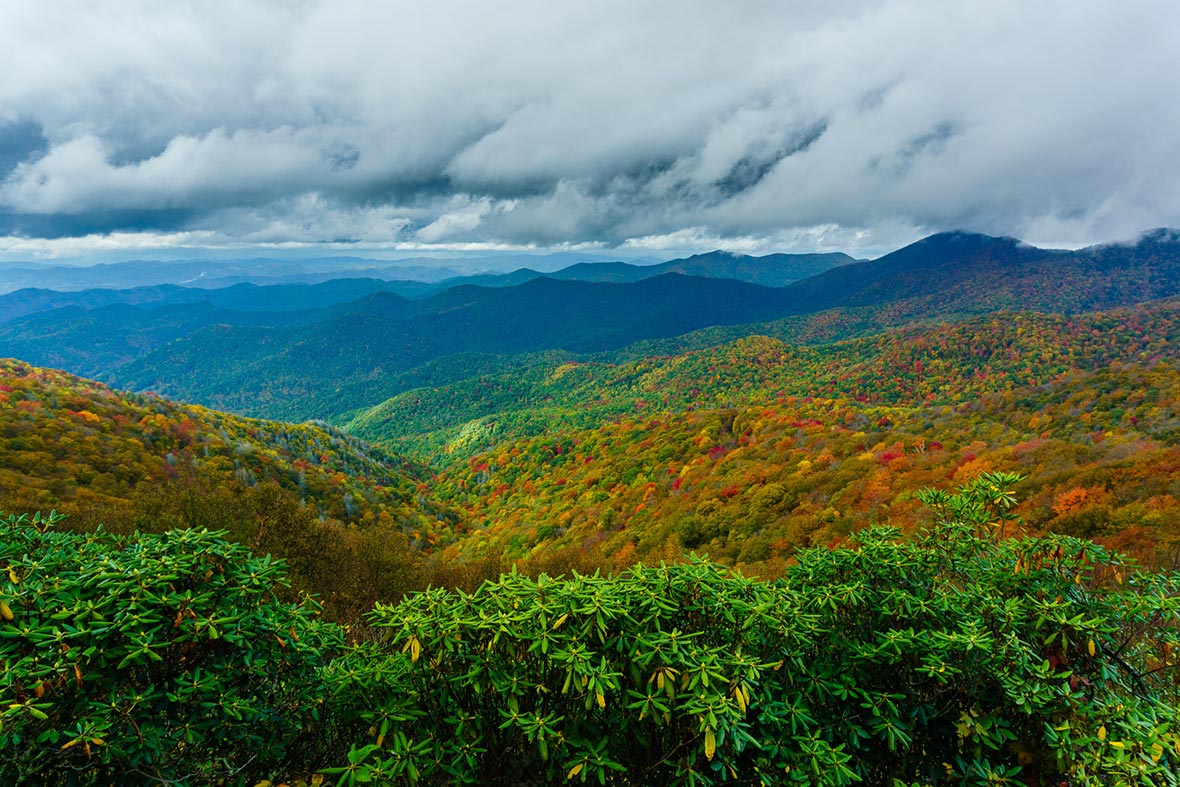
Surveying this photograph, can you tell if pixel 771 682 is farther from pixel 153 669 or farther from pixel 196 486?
pixel 196 486

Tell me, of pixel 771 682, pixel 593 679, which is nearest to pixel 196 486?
pixel 593 679

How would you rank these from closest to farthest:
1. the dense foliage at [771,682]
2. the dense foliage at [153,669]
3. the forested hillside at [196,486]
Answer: the dense foliage at [153,669], the dense foliage at [771,682], the forested hillside at [196,486]

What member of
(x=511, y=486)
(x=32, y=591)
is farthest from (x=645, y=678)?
(x=511, y=486)

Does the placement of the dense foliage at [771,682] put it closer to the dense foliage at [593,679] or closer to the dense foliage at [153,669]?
the dense foliage at [593,679]

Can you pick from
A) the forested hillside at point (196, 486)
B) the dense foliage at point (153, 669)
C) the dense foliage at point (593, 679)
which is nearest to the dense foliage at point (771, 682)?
the dense foliage at point (593, 679)

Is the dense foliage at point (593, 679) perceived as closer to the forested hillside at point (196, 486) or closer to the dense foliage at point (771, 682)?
the dense foliage at point (771, 682)

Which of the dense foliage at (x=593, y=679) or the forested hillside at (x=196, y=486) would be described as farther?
the forested hillside at (x=196, y=486)

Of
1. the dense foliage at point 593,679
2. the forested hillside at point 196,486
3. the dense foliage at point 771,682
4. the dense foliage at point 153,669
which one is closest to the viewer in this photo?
the dense foliage at point 153,669

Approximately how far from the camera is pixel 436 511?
312ft

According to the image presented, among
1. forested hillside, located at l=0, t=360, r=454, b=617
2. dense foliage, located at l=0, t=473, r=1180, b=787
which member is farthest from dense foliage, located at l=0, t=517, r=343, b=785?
forested hillside, located at l=0, t=360, r=454, b=617

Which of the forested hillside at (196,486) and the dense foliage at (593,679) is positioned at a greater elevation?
the dense foliage at (593,679)

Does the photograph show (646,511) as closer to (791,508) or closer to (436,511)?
(791,508)

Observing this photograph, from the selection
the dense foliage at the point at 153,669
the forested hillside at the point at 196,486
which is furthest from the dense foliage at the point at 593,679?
the forested hillside at the point at 196,486

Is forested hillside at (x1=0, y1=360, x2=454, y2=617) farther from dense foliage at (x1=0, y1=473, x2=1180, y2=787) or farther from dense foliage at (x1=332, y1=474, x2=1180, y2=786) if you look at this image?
dense foliage at (x1=332, y1=474, x2=1180, y2=786)
